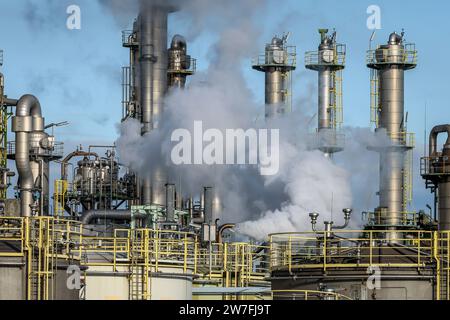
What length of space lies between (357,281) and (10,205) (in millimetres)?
27201

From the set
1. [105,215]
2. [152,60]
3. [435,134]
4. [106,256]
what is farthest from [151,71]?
[106,256]

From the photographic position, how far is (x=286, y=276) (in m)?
37.4

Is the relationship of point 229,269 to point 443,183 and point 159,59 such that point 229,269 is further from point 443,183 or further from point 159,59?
point 159,59

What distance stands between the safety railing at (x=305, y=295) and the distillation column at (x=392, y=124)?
72.7 ft

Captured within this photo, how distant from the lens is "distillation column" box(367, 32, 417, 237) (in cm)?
5975

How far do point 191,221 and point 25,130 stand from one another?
8.71 meters

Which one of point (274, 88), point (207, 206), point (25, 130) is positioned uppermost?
point (274, 88)

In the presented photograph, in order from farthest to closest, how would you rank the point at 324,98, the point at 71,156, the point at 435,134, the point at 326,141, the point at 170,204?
the point at 71,156
the point at 324,98
the point at 326,141
the point at 170,204
the point at 435,134

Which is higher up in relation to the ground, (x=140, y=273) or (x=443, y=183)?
(x=443, y=183)

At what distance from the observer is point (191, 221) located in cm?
6359

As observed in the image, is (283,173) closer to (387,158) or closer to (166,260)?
(387,158)

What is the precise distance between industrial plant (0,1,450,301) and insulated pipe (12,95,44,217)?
55 mm

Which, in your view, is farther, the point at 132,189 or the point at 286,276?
the point at 132,189
